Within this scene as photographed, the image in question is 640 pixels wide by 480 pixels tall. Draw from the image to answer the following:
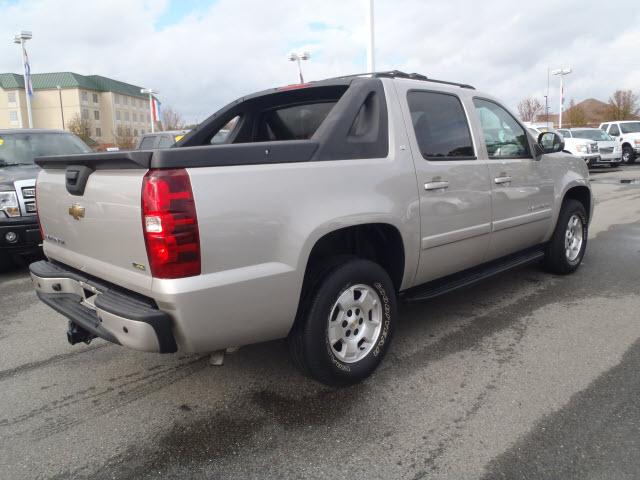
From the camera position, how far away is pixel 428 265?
12.3 ft

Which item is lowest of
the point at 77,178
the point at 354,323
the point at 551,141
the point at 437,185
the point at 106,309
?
the point at 354,323

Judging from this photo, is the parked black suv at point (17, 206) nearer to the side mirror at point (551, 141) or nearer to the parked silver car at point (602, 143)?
the side mirror at point (551, 141)

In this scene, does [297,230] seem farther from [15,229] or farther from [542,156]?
[15,229]

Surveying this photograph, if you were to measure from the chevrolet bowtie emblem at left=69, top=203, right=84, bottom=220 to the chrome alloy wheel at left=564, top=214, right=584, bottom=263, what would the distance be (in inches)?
179

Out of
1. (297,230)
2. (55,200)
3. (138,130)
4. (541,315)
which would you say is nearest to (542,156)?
(541,315)

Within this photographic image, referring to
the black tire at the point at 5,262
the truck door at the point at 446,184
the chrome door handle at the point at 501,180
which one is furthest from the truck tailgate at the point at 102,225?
the black tire at the point at 5,262

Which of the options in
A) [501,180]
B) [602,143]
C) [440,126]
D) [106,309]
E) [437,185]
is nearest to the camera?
[106,309]

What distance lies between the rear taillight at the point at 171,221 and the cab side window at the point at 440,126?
5.95 ft

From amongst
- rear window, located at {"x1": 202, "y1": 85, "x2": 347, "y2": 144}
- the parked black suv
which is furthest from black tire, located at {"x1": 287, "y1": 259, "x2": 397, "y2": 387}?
the parked black suv

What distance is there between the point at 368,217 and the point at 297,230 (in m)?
0.55

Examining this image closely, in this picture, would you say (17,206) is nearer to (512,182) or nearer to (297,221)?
(297,221)

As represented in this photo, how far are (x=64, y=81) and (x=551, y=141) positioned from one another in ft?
310

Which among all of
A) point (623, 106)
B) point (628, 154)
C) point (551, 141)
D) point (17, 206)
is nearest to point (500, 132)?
point (551, 141)

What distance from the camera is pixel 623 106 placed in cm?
4791
